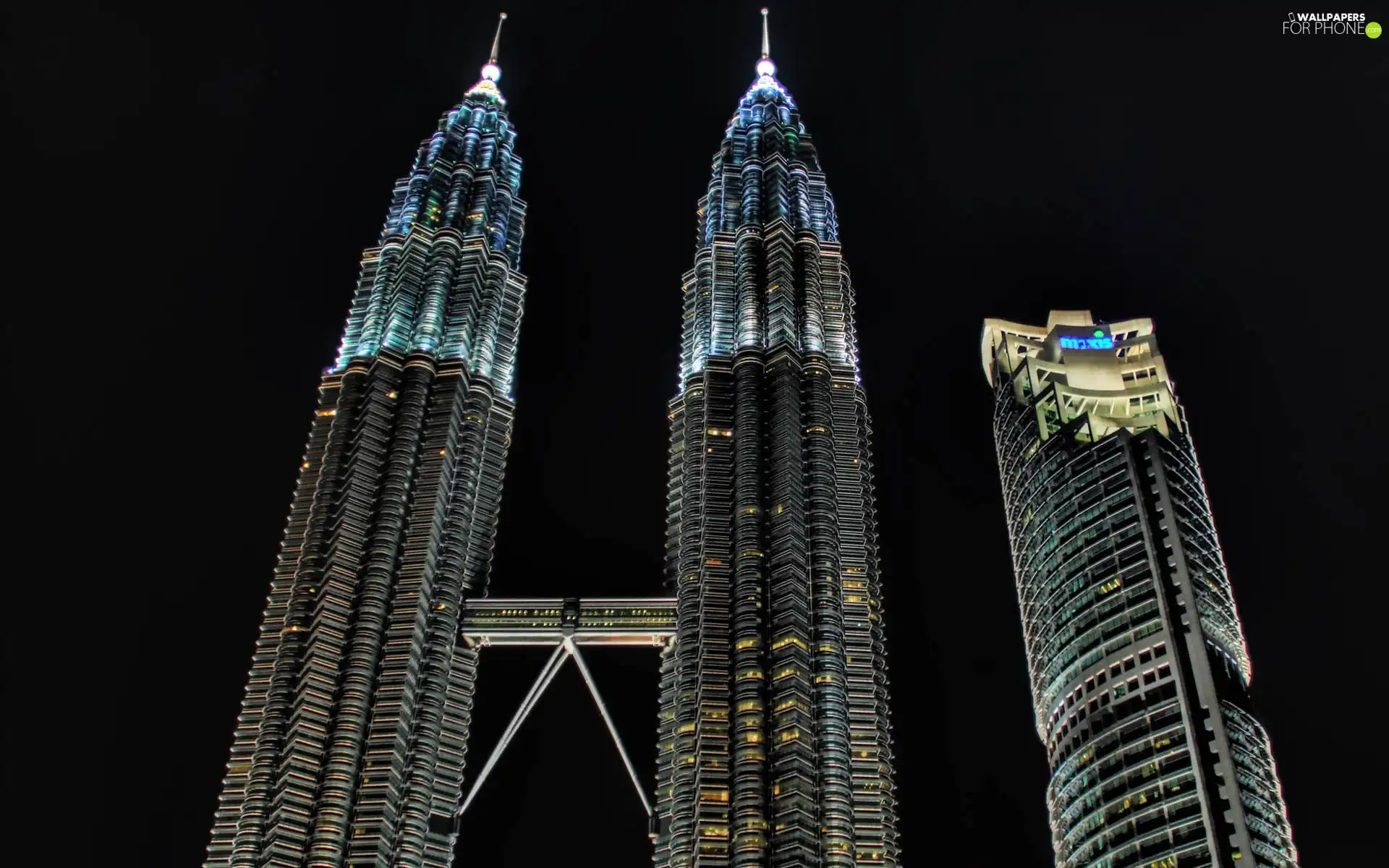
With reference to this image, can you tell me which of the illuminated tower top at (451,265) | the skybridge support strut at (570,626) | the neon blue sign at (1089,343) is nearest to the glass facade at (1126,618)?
the neon blue sign at (1089,343)

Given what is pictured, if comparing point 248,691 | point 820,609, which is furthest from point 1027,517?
point 248,691

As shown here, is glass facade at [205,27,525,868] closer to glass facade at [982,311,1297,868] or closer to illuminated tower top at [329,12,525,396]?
illuminated tower top at [329,12,525,396]

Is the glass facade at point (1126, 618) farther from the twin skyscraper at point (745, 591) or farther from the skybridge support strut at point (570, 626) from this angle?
the skybridge support strut at point (570, 626)

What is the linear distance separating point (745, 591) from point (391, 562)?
3628 centimetres

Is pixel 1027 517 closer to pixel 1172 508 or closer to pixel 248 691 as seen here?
pixel 1172 508

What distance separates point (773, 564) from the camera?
13450cm

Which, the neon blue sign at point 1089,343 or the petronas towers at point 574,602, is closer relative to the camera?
the petronas towers at point 574,602

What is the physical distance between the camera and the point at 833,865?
114m

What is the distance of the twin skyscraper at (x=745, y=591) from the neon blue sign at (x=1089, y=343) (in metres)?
0.40

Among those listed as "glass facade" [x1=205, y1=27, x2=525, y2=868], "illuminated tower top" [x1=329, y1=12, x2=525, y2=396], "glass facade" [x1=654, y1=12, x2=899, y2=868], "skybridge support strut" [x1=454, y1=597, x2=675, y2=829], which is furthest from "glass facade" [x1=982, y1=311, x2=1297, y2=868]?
"illuminated tower top" [x1=329, y1=12, x2=525, y2=396]

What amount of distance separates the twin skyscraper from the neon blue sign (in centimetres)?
40

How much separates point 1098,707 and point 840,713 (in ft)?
97.5

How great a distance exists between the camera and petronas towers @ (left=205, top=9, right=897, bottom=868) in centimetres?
12131

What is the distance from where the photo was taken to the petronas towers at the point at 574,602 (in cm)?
12131
